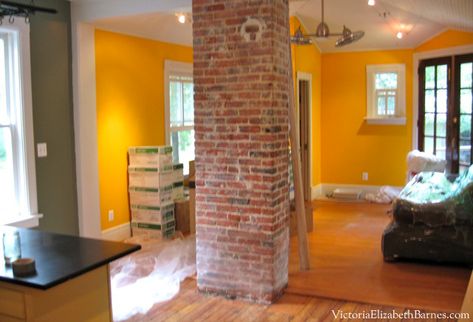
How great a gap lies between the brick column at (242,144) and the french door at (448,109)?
384 centimetres

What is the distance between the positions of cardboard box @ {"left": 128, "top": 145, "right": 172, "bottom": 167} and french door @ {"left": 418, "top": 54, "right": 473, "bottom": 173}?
3.90 meters

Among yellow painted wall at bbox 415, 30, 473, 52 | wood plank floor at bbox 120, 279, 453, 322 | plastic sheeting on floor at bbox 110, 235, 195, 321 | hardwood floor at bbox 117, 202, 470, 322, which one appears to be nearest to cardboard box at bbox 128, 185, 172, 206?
plastic sheeting on floor at bbox 110, 235, 195, 321

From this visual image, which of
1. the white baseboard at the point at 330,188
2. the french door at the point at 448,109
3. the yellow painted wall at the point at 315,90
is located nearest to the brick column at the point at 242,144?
the yellow painted wall at the point at 315,90

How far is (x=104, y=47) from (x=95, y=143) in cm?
109

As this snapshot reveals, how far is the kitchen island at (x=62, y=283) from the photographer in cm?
218

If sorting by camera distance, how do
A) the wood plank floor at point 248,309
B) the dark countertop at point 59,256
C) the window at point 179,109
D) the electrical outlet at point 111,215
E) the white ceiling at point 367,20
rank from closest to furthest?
the dark countertop at point 59,256 < the wood plank floor at point 248,309 < the white ceiling at point 367,20 < the electrical outlet at point 111,215 < the window at point 179,109

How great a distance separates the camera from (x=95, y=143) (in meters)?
5.31

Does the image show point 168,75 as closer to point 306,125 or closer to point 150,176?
point 150,176

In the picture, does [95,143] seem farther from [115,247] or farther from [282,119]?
[115,247]

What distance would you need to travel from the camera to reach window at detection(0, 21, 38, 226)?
439 centimetres

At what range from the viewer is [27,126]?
4.52m

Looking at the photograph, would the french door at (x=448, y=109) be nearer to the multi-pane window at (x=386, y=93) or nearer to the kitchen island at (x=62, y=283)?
the multi-pane window at (x=386, y=93)

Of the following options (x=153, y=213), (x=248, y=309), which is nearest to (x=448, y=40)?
(x=153, y=213)

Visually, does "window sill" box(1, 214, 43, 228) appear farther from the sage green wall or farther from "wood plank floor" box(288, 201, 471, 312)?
"wood plank floor" box(288, 201, 471, 312)
